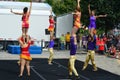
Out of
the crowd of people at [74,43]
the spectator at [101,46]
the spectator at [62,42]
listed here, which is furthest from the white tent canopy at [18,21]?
the spectator at [101,46]

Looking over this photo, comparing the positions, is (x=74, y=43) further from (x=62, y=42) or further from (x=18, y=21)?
(x=62, y=42)

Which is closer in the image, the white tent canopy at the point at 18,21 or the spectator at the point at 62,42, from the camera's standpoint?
the white tent canopy at the point at 18,21

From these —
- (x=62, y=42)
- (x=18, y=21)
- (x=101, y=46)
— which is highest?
(x=18, y=21)

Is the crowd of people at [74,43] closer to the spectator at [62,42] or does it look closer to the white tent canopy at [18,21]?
the spectator at [62,42]

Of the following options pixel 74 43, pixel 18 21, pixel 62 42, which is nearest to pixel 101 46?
pixel 62 42

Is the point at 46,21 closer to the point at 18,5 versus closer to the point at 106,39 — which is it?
the point at 18,5

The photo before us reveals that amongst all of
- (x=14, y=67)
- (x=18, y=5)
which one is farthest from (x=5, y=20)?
(x=14, y=67)

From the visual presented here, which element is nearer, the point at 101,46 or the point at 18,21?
the point at 101,46

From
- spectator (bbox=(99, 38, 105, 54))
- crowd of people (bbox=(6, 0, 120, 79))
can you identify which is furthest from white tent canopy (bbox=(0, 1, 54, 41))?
spectator (bbox=(99, 38, 105, 54))

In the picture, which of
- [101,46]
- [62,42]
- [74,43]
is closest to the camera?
[74,43]

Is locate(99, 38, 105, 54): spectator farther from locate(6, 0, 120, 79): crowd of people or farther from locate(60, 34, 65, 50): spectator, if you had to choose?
locate(60, 34, 65, 50): spectator

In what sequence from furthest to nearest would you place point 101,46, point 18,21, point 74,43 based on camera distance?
point 18,21 < point 101,46 < point 74,43

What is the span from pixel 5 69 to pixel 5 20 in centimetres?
1889

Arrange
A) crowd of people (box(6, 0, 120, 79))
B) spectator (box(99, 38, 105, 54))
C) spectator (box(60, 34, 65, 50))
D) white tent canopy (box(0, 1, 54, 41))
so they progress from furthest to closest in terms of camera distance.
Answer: spectator (box(60, 34, 65, 50)) < white tent canopy (box(0, 1, 54, 41)) < spectator (box(99, 38, 105, 54)) < crowd of people (box(6, 0, 120, 79))
